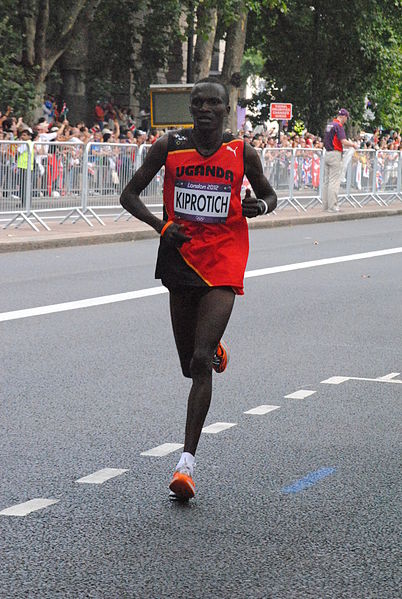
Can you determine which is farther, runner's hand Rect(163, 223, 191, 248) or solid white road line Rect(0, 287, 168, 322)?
solid white road line Rect(0, 287, 168, 322)

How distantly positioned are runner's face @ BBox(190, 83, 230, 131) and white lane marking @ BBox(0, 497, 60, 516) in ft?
5.61

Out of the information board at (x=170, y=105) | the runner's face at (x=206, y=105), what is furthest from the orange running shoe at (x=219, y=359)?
the information board at (x=170, y=105)

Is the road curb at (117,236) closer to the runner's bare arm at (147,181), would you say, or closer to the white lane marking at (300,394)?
the white lane marking at (300,394)

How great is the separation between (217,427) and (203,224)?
1.61 meters

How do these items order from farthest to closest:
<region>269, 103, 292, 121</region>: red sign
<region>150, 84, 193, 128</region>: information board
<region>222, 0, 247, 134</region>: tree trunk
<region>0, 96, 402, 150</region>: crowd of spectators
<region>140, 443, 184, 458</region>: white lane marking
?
<region>269, 103, 292, 121</region>: red sign → <region>222, 0, 247, 134</region>: tree trunk → <region>150, 84, 193, 128</region>: information board → <region>0, 96, 402, 150</region>: crowd of spectators → <region>140, 443, 184, 458</region>: white lane marking

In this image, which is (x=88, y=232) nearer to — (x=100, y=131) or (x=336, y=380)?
(x=336, y=380)

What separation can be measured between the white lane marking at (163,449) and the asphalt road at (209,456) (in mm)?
57

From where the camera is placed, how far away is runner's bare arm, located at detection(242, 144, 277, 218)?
5.99 metres

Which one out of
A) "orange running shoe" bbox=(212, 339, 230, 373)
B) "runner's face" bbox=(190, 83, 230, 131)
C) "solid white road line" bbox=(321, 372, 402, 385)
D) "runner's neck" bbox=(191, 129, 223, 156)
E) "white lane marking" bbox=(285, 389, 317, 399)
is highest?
"runner's face" bbox=(190, 83, 230, 131)

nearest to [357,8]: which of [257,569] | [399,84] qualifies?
[399,84]

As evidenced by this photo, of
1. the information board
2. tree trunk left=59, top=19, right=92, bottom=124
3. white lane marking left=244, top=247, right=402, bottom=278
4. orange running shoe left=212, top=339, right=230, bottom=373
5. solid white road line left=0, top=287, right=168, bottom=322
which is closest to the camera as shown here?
orange running shoe left=212, top=339, right=230, bottom=373

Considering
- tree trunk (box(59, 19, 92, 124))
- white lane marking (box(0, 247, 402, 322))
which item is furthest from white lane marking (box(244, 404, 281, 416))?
tree trunk (box(59, 19, 92, 124))

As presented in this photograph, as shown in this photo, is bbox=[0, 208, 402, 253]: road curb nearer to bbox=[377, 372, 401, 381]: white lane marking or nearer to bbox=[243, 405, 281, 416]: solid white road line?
bbox=[377, 372, 401, 381]: white lane marking

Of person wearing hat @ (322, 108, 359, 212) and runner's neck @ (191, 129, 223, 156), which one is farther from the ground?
runner's neck @ (191, 129, 223, 156)
